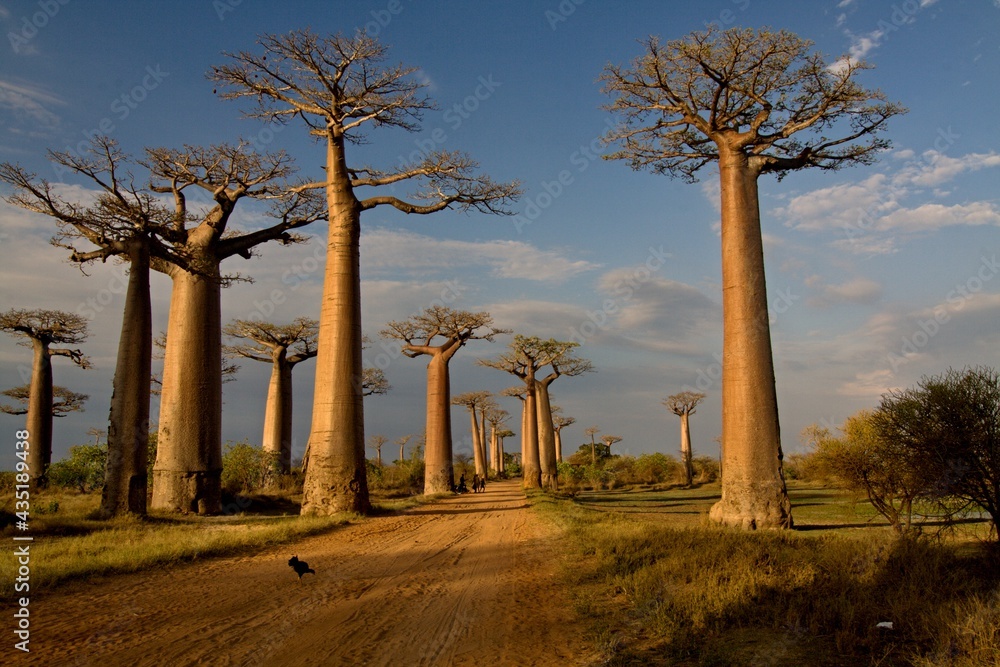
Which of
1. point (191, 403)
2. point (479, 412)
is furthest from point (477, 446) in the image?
point (191, 403)

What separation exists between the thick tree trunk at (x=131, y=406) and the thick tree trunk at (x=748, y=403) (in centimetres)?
945

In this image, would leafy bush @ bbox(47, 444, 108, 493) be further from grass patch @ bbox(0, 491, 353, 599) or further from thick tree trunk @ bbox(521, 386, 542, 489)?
thick tree trunk @ bbox(521, 386, 542, 489)

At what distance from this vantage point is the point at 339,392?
1196 cm

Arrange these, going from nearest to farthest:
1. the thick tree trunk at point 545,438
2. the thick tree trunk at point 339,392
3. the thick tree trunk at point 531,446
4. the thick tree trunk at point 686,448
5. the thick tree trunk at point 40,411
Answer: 1. the thick tree trunk at point 339,392
2. the thick tree trunk at point 40,411
3. the thick tree trunk at point 531,446
4. the thick tree trunk at point 545,438
5. the thick tree trunk at point 686,448

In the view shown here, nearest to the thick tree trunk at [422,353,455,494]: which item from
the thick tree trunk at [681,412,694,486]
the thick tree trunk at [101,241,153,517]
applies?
the thick tree trunk at [101,241,153,517]

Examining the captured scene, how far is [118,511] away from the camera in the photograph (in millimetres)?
→ 9930

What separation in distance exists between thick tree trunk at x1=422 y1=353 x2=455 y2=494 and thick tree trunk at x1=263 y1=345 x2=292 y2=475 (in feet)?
19.3

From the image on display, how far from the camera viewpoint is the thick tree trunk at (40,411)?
2173 cm

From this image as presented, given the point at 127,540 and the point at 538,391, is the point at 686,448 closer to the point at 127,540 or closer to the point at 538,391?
the point at 538,391

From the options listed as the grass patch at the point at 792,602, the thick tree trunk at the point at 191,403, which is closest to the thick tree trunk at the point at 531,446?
the thick tree trunk at the point at 191,403

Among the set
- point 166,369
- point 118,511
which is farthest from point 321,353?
point 118,511

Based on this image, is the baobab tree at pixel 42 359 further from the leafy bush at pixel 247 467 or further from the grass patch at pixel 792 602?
the grass patch at pixel 792 602

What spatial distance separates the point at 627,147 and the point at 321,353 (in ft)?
24.6

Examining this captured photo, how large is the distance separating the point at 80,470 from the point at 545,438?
17.5 m
